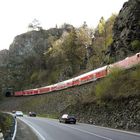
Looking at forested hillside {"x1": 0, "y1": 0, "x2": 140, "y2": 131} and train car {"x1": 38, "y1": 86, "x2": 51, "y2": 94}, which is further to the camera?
train car {"x1": 38, "y1": 86, "x2": 51, "y2": 94}

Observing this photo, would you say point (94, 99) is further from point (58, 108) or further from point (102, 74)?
point (58, 108)

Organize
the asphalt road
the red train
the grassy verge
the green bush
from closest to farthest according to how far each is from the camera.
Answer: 1. the grassy verge
2. the asphalt road
3. the green bush
4. the red train

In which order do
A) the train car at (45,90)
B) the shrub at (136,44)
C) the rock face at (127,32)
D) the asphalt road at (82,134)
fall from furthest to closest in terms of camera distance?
the train car at (45,90), the rock face at (127,32), the shrub at (136,44), the asphalt road at (82,134)

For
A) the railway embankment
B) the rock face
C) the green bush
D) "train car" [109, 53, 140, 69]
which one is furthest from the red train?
the rock face

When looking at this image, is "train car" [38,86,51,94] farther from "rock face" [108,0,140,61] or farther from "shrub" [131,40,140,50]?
"shrub" [131,40,140,50]

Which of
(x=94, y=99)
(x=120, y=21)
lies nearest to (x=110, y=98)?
(x=94, y=99)

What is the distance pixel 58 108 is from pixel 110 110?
38.8 m

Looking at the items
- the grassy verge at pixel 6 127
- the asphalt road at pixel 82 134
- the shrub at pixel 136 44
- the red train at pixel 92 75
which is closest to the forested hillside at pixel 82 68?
the shrub at pixel 136 44

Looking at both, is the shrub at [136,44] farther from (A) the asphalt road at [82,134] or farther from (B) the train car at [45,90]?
(B) the train car at [45,90]

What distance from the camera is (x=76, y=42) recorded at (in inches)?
4909

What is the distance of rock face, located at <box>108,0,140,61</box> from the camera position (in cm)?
6606

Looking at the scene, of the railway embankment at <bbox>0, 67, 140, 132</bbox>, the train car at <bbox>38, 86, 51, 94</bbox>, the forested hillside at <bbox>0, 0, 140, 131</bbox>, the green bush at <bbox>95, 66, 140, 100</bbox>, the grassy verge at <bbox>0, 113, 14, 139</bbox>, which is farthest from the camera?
the train car at <bbox>38, 86, 51, 94</bbox>

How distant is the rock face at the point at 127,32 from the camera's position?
66.1 m

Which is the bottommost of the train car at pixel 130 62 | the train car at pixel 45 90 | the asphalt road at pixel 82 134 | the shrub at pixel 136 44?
the asphalt road at pixel 82 134
